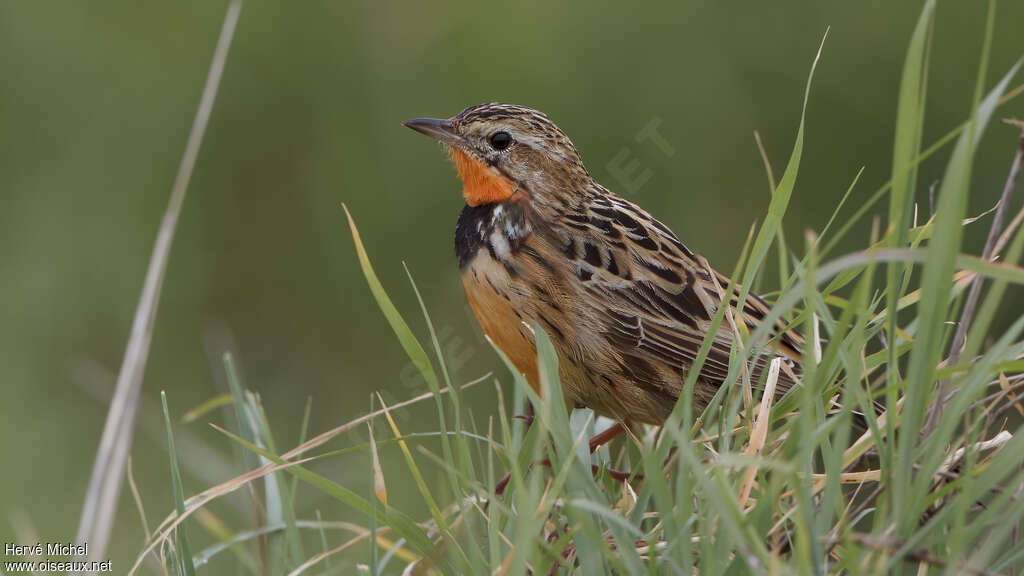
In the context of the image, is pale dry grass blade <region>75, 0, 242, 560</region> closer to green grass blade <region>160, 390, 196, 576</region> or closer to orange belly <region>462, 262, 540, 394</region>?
green grass blade <region>160, 390, 196, 576</region>

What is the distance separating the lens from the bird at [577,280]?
370 cm

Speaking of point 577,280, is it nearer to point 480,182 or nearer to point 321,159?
point 480,182

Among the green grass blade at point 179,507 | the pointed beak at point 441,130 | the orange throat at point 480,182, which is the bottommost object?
the green grass blade at point 179,507

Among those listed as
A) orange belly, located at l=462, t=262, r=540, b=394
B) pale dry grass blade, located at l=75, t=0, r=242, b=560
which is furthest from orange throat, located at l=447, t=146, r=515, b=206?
pale dry grass blade, located at l=75, t=0, r=242, b=560

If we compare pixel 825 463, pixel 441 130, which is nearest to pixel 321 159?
pixel 441 130

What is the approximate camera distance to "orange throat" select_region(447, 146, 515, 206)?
4113 mm

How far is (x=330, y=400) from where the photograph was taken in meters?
7.79

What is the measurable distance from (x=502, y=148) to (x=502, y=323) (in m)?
0.79

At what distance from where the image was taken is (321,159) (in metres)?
7.45

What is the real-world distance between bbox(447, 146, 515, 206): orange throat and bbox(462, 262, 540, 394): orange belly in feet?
1.10

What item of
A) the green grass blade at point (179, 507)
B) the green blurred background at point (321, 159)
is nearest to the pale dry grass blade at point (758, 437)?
the green grass blade at point (179, 507)

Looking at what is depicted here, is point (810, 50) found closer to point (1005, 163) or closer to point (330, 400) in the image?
point (1005, 163)

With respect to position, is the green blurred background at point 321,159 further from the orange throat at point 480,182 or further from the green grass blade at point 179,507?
the green grass blade at point 179,507

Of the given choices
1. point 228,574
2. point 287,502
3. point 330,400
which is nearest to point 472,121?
point 287,502
